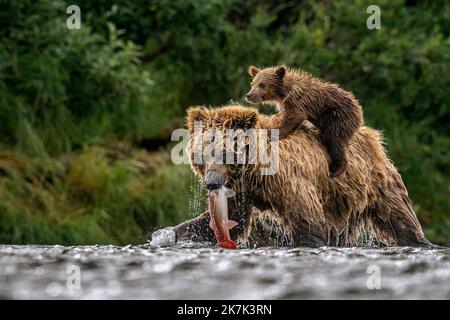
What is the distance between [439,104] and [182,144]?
3970 millimetres

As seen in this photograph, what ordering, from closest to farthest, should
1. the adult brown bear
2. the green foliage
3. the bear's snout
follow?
the bear's snout → the adult brown bear → the green foliage

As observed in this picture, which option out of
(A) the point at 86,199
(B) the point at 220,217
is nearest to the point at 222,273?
(B) the point at 220,217

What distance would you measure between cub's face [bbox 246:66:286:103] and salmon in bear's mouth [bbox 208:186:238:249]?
103cm

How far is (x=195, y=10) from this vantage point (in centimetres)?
1573

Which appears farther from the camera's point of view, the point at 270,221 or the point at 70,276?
the point at 270,221

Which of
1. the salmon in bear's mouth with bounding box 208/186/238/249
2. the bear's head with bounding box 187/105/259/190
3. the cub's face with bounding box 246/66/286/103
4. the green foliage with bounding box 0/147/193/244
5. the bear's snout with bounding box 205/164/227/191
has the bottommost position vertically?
the green foliage with bounding box 0/147/193/244

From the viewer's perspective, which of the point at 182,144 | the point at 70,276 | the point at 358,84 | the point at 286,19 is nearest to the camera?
the point at 70,276

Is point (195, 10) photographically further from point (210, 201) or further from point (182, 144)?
point (210, 201)

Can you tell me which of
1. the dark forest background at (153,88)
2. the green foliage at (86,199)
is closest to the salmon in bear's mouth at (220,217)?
the dark forest background at (153,88)

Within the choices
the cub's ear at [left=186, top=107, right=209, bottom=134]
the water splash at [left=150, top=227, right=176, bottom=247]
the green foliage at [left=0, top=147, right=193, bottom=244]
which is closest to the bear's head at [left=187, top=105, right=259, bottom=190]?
the cub's ear at [left=186, top=107, right=209, bottom=134]


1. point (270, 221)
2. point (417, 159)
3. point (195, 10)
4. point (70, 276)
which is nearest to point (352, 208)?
point (270, 221)

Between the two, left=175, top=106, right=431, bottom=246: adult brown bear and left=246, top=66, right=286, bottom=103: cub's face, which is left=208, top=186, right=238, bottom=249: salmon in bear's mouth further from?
left=246, top=66, right=286, bottom=103: cub's face

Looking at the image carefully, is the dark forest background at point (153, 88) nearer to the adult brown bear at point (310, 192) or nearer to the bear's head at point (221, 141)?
the adult brown bear at point (310, 192)

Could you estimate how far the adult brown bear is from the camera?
29.8 feet
